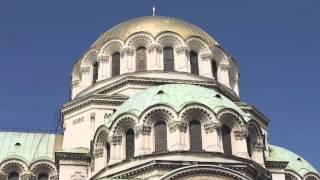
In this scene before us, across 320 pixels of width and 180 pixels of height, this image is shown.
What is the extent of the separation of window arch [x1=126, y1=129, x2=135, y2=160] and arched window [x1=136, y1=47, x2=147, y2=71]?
21.0ft

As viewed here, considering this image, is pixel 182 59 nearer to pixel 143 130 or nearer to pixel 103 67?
pixel 103 67

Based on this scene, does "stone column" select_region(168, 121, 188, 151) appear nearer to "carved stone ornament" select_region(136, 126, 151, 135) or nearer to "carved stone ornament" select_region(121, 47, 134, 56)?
"carved stone ornament" select_region(136, 126, 151, 135)

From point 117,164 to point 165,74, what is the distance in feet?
24.7

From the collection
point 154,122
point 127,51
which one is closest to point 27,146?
point 127,51

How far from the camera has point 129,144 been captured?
28.0m

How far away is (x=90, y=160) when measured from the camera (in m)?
29.9

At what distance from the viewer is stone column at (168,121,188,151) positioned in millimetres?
26953

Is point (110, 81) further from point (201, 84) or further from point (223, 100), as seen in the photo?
point (223, 100)

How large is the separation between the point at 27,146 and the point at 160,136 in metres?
8.09

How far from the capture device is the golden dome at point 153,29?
35.3m

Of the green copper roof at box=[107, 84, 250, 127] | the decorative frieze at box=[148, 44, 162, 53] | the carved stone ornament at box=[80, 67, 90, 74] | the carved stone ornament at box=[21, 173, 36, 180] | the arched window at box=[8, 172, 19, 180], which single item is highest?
the decorative frieze at box=[148, 44, 162, 53]

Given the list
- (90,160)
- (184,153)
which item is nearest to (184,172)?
(184,153)

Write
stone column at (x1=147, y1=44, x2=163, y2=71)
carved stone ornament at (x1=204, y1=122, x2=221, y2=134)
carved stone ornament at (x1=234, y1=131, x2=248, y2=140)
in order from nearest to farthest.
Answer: carved stone ornament at (x1=204, y1=122, x2=221, y2=134) → carved stone ornament at (x1=234, y1=131, x2=248, y2=140) → stone column at (x1=147, y1=44, x2=163, y2=71)

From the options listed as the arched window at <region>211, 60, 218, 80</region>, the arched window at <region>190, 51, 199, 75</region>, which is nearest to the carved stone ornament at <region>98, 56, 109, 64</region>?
the arched window at <region>190, 51, 199, 75</region>
